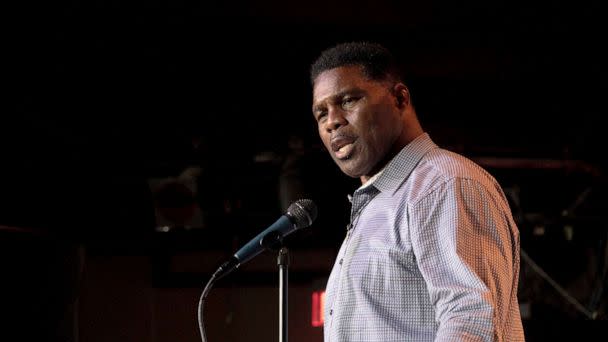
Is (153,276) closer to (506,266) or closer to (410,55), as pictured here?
(410,55)

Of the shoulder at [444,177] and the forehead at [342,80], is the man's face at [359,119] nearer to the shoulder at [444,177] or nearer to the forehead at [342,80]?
the forehead at [342,80]

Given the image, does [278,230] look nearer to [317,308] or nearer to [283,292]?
[283,292]

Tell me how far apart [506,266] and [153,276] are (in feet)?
12.1

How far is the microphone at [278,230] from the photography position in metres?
2.10

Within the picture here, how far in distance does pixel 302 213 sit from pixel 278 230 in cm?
9

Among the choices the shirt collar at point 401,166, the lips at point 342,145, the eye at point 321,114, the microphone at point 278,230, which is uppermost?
the eye at point 321,114

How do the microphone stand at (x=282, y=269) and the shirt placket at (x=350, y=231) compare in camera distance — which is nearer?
the shirt placket at (x=350, y=231)

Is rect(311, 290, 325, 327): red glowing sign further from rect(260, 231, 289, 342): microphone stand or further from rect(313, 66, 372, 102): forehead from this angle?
rect(313, 66, 372, 102): forehead

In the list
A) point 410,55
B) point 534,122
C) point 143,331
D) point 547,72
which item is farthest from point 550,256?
point 143,331

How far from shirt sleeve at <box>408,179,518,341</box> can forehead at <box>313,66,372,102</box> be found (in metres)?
0.47

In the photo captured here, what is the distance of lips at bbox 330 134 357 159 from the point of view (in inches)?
81.1

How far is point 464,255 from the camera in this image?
1.60 meters

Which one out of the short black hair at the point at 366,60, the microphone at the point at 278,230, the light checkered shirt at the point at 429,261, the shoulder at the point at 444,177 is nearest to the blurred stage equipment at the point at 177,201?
the microphone at the point at 278,230

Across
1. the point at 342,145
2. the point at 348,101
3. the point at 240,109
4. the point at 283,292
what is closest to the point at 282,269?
the point at 283,292
